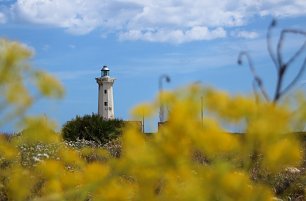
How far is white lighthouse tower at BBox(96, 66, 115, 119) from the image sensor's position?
1469 inches

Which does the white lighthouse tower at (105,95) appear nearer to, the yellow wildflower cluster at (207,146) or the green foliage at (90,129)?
the green foliage at (90,129)

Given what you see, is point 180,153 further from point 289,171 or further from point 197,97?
point 289,171

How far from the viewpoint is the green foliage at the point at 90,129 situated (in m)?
18.9

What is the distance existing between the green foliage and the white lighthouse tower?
1757cm

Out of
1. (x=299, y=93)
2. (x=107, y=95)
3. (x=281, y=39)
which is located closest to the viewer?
(x=281, y=39)

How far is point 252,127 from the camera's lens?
153cm

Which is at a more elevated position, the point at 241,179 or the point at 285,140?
the point at 285,140

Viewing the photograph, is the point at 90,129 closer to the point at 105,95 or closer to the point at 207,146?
the point at 207,146

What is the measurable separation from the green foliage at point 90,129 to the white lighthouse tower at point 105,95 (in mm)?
17566

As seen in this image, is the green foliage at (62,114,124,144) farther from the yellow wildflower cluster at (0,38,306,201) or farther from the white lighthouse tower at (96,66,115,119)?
the white lighthouse tower at (96,66,115,119)

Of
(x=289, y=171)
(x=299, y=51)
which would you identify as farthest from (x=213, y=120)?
(x=289, y=171)

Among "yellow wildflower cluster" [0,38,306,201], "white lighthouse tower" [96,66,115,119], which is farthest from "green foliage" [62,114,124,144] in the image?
"white lighthouse tower" [96,66,115,119]

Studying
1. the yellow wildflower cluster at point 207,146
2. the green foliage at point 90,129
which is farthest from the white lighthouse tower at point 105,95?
the yellow wildflower cluster at point 207,146

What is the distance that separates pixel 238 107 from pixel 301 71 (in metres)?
0.19
